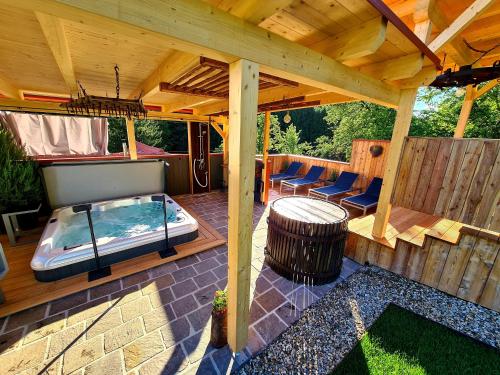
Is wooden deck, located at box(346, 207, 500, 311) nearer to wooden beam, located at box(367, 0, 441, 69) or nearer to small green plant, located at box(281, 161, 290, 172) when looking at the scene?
wooden beam, located at box(367, 0, 441, 69)

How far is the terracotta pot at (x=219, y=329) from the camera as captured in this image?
2.06 m

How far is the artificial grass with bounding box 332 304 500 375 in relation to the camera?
200cm

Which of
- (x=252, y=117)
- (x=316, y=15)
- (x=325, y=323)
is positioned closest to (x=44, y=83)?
(x=252, y=117)

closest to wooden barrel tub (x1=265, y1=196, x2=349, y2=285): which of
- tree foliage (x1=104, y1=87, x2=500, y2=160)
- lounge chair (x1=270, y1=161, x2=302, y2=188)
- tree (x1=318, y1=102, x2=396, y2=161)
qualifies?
lounge chair (x1=270, y1=161, x2=302, y2=188)

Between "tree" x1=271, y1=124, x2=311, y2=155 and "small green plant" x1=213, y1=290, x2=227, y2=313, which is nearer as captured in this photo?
"small green plant" x1=213, y1=290, x2=227, y2=313

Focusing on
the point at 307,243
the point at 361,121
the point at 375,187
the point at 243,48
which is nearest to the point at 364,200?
the point at 375,187

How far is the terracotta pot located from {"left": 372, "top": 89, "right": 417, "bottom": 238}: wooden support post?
9.32 ft

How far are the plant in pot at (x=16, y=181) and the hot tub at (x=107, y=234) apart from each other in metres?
0.50

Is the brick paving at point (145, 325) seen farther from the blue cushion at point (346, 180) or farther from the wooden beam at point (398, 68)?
the blue cushion at point (346, 180)

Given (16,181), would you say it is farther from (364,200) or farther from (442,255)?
(364,200)

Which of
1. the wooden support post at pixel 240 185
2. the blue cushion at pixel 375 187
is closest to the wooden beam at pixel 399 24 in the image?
the wooden support post at pixel 240 185

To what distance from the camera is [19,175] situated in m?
3.62

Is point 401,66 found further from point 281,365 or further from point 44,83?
point 44,83

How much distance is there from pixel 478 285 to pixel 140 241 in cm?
488
